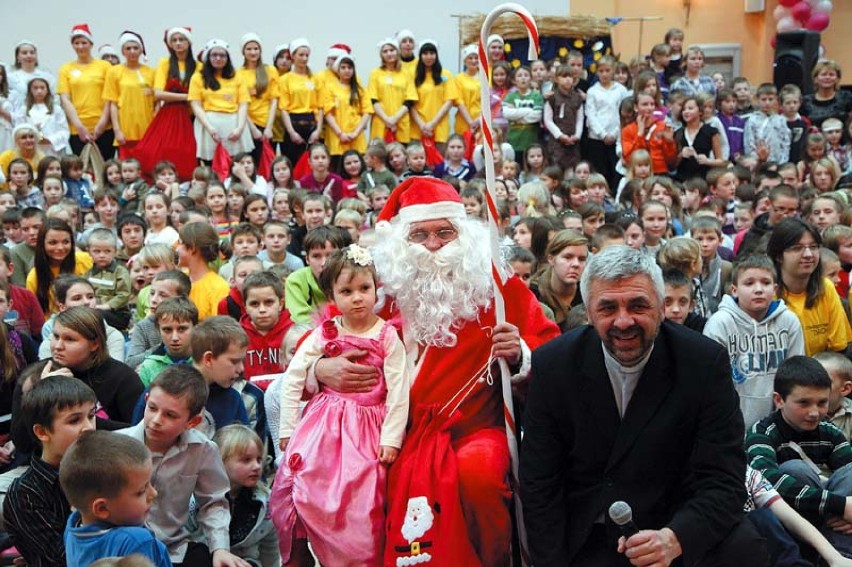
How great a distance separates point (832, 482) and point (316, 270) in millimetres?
3134

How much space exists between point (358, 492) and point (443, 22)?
12420mm

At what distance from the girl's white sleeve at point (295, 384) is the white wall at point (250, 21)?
35.6 ft

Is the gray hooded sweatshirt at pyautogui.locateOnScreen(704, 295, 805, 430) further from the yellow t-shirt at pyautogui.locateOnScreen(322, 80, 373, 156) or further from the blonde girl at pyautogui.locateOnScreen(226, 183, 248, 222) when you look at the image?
the yellow t-shirt at pyautogui.locateOnScreen(322, 80, 373, 156)

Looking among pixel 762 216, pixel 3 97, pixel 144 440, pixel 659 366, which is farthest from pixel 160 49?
pixel 659 366

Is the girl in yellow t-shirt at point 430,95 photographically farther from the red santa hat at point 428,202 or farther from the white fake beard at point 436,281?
the white fake beard at point 436,281

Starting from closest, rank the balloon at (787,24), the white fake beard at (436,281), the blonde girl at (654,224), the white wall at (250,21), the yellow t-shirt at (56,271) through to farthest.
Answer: the white fake beard at (436,281) < the yellow t-shirt at (56,271) < the blonde girl at (654,224) < the white wall at (250,21) < the balloon at (787,24)

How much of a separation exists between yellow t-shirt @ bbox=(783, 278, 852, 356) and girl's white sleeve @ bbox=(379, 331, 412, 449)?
281 cm

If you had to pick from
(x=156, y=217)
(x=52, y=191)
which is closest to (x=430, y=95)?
(x=52, y=191)

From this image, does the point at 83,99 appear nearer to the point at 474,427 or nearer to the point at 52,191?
the point at 52,191

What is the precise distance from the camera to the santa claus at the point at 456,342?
3775 millimetres

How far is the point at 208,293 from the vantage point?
6.42 meters

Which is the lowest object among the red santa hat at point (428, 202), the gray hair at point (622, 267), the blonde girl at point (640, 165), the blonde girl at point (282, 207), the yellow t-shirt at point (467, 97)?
the blonde girl at point (282, 207)

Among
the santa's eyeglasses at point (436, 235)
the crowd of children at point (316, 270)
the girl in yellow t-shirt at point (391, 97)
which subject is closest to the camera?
the crowd of children at point (316, 270)

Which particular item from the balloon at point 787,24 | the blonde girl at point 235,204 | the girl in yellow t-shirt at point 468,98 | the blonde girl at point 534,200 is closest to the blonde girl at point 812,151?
the girl in yellow t-shirt at point 468,98
